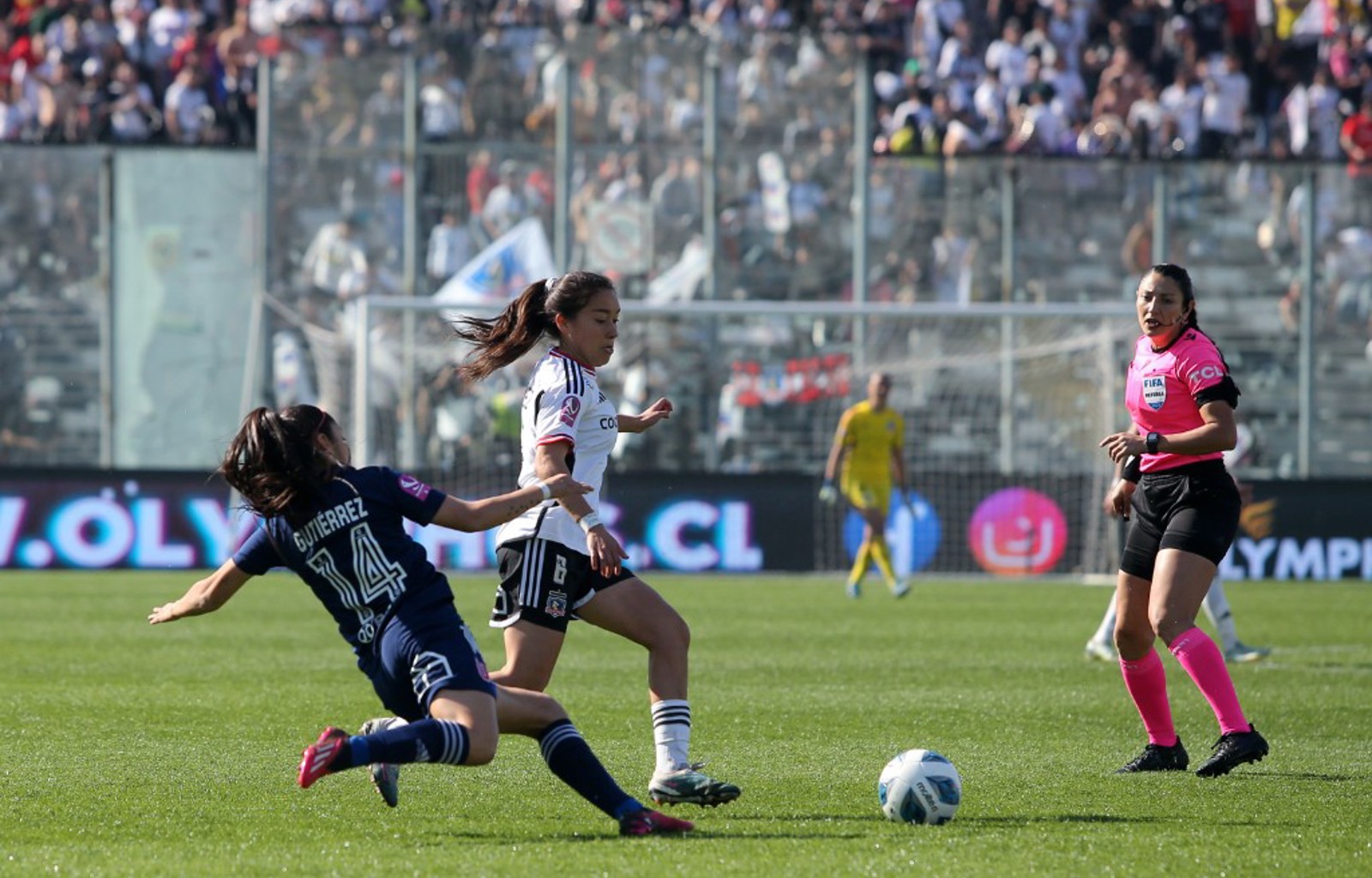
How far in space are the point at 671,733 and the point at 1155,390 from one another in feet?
8.81

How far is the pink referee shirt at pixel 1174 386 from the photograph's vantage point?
824cm

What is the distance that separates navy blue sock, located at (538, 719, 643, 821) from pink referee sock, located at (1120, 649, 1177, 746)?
9.66 ft

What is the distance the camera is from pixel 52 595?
723 inches

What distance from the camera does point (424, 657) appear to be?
246 inches

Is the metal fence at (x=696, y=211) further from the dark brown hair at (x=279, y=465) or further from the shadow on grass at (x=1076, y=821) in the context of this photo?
the dark brown hair at (x=279, y=465)

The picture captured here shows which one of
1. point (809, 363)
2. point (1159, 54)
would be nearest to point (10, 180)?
point (809, 363)

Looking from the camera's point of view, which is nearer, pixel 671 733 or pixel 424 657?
pixel 424 657

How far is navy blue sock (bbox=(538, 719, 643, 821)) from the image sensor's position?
20.8ft

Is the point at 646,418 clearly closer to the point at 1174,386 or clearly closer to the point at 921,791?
the point at 921,791

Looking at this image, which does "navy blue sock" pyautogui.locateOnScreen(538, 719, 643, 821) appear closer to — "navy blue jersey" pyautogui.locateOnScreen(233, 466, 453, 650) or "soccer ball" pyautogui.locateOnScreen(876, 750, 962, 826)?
"navy blue jersey" pyautogui.locateOnScreen(233, 466, 453, 650)

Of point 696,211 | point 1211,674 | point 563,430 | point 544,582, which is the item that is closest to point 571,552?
point 544,582

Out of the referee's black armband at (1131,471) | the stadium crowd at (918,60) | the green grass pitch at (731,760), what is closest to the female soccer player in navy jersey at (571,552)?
the green grass pitch at (731,760)

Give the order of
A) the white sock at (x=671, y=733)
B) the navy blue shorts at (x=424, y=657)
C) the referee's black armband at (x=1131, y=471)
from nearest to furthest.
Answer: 1. the navy blue shorts at (x=424, y=657)
2. the white sock at (x=671, y=733)
3. the referee's black armband at (x=1131, y=471)

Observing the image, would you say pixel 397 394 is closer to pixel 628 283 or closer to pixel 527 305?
pixel 628 283
